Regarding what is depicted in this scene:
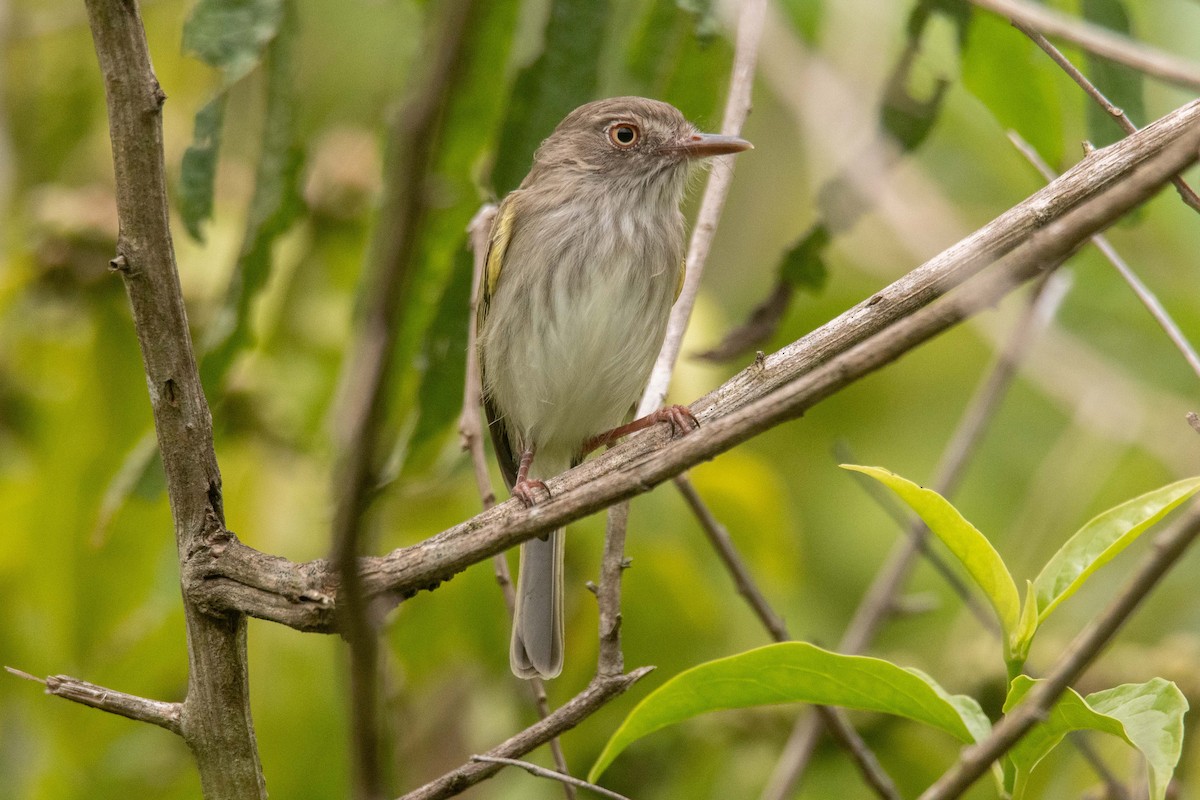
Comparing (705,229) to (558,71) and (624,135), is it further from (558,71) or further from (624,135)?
(624,135)

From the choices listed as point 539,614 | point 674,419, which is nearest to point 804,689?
point 674,419

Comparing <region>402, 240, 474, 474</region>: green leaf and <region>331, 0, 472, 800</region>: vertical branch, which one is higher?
<region>402, 240, 474, 474</region>: green leaf

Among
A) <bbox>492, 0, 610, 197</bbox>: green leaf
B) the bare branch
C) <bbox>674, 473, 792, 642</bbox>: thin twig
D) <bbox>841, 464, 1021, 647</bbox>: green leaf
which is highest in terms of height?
<bbox>492, 0, 610, 197</bbox>: green leaf

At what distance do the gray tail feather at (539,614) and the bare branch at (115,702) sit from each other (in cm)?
116

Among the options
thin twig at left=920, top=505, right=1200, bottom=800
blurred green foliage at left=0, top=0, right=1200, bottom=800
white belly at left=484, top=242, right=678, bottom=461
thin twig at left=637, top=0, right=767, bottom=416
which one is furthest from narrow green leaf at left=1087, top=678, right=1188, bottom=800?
white belly at left=484, top=242, right=678, bottom=461

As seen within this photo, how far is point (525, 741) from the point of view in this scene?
2.12 metres

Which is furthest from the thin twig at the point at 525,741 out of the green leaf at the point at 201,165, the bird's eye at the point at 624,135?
the bird's eye at the point at 624,135

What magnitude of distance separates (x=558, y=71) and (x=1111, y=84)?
132 centimetres

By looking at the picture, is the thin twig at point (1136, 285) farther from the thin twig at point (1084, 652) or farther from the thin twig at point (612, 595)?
the thin twig at point (612, 595)

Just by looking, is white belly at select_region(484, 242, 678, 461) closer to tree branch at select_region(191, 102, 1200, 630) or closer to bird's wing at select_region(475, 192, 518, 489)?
bird's wing at select_region(475, 192, 518, 489)

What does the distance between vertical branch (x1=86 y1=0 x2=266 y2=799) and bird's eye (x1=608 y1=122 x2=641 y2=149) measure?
240cm

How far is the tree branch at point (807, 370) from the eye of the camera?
1.54 m

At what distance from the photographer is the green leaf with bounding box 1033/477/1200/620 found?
2070mm

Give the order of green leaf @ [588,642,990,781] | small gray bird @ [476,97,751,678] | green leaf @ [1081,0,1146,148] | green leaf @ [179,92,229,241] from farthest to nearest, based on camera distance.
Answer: small gray bird @ [476,97,751,678] → green leaf @ [1081,0,1146,148] → green leaf @ [179,92,229,241] → green leaf @ [588,642,990,781]
